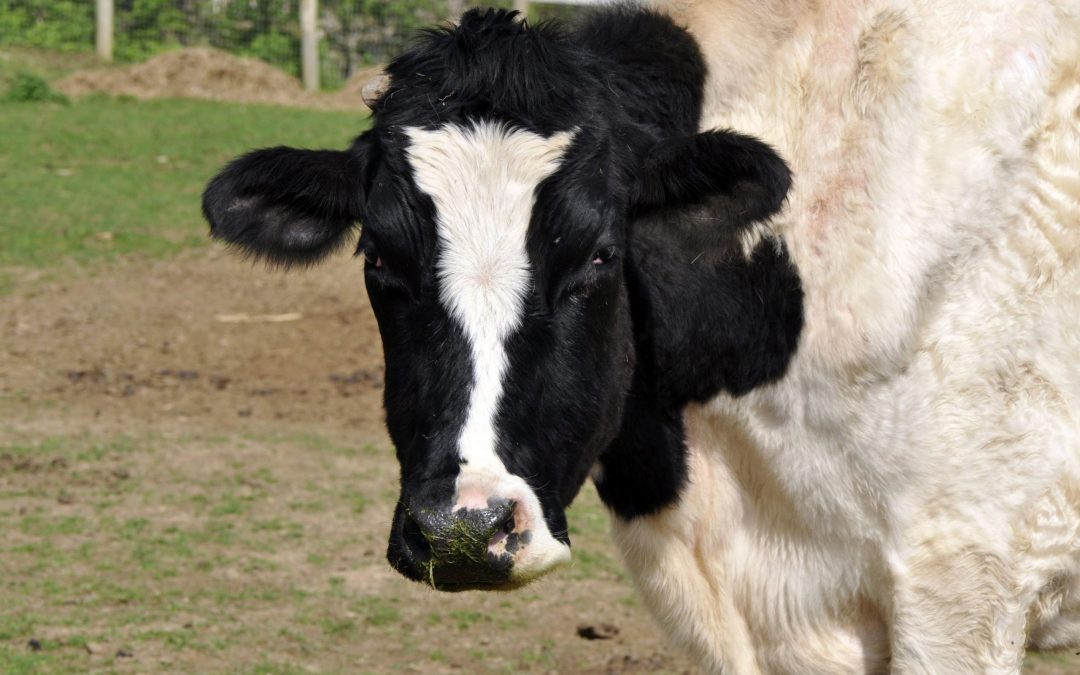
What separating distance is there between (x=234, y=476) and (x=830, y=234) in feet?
17.1

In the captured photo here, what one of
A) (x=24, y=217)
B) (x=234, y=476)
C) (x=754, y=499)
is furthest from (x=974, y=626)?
(x=24, y=217)

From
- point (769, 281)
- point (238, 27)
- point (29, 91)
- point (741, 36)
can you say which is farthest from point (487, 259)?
point (238, 27)

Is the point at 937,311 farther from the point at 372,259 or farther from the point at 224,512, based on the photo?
the point at 224,512

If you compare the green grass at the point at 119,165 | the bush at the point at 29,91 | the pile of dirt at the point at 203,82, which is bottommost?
the pile of dirt at the point at 203,82

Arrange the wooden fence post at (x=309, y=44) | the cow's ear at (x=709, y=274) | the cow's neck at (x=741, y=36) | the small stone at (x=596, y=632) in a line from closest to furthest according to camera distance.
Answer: the cow's ear at (x=709, y=274) < the cow's neck at (x=741, y=36) < the small stone at (x=596, y=632) < the wooden fence post at (x=309, y=44)

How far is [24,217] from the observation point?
45.5 ft

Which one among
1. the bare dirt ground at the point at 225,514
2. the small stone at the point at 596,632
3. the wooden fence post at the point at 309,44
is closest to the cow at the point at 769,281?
the bare dirt ground at the point at 225,514

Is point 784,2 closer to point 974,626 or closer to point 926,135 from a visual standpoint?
point 926,135

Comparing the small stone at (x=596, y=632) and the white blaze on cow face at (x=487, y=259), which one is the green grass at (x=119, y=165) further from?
the white blaze on cow face at (x=487, y=259)

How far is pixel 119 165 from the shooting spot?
16.1 m

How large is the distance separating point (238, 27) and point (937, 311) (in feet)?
64.4

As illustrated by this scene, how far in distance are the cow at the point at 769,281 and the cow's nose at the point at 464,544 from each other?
47 mm

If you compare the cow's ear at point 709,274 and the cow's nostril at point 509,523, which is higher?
the cow's ear at point 709,274

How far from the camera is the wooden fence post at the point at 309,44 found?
854 inches
